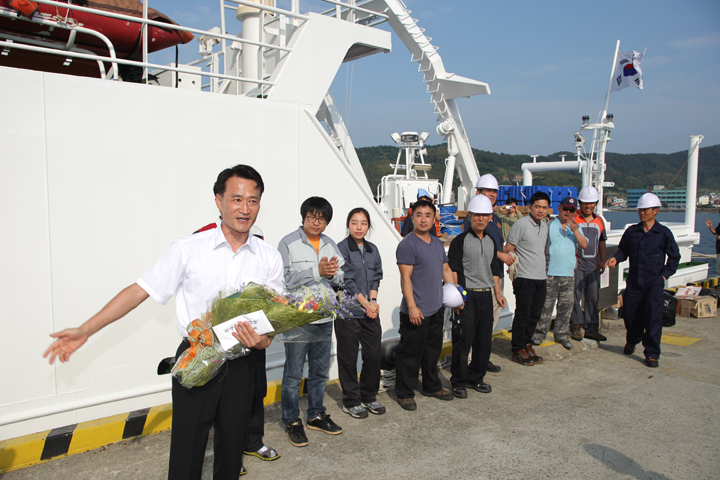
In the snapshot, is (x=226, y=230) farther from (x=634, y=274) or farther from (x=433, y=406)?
(x=634, y=274)

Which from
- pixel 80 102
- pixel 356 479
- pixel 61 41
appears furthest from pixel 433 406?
pixel 61 41

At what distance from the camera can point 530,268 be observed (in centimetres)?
538

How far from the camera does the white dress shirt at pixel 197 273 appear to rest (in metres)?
2.15

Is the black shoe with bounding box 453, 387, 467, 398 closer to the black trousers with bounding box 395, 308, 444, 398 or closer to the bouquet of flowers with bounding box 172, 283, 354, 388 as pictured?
the black trousers with bounding box 395, 308, 444, 398

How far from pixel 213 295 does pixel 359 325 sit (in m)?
2.03

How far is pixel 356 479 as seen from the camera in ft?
10.3

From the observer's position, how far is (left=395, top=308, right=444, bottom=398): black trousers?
434 centimetres

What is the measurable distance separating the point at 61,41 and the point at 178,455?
15.6 ft

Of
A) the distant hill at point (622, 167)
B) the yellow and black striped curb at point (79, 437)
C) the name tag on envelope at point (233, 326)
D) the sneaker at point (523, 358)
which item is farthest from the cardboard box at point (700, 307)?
the distant hill at point (622, 167)

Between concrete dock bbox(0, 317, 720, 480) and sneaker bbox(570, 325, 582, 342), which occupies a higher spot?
sneaker bbox(570, 325, 582, 342)

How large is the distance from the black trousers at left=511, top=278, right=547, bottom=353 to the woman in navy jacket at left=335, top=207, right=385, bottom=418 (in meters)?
2.17

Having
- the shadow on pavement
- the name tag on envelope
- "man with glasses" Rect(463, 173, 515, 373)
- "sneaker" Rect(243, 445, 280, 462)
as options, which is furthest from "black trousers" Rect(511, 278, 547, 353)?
the name tag on envelope

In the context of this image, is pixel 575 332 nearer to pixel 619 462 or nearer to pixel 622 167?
pixel 619 462

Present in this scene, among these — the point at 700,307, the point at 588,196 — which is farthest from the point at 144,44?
the point at 700,307
